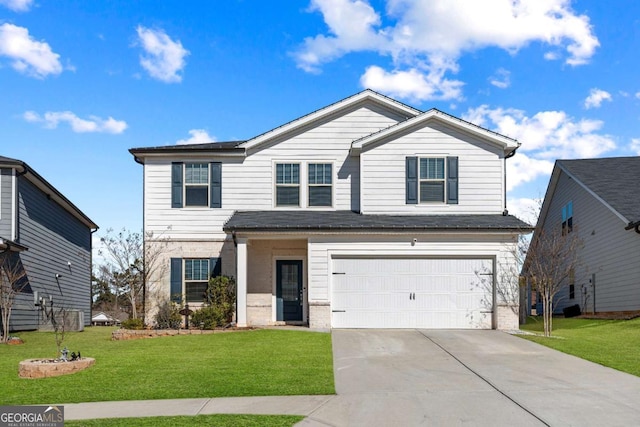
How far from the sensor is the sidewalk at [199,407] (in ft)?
28.8

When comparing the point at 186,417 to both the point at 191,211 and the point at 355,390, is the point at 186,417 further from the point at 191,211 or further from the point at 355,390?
the point at 191,211

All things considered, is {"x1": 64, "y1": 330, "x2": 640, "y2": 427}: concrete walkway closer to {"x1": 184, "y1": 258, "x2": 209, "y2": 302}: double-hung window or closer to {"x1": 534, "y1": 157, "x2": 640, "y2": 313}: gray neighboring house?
{"x1": 184, "y1": 258, "x2": 209, "y2": 302}: double-hung window

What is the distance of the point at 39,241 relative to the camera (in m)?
23.9

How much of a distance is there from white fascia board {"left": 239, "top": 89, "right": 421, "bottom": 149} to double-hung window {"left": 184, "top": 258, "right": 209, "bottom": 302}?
4023 mm

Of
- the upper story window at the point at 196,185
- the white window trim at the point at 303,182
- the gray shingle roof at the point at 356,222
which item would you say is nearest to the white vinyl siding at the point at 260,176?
the white window trim at the point at 303,182

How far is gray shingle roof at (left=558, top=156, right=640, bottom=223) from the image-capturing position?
22250 millimetres

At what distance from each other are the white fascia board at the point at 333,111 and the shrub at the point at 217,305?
14.6 feet

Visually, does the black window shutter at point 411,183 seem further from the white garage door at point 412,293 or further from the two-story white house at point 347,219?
the white garage door at point 412,293

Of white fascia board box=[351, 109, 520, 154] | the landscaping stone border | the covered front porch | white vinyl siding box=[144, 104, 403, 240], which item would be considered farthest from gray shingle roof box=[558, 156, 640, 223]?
the landscaping stone border

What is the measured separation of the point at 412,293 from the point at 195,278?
6833mm

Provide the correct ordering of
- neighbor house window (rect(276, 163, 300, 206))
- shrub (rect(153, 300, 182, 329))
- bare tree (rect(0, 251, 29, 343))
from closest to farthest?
1. bare tree (rect(0, 251, 29, 343))
2. shrub (rect(153, 300, 182, 329))
3. neighbor house window (rect(276, 163, 300, 206))

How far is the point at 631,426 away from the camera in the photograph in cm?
809

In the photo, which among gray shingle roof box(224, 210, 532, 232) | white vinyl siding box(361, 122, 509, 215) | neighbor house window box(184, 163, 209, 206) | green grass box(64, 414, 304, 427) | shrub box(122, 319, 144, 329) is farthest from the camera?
neighbor house window box(184, 163, 209, 206)

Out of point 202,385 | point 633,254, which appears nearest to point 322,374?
point 202,385
